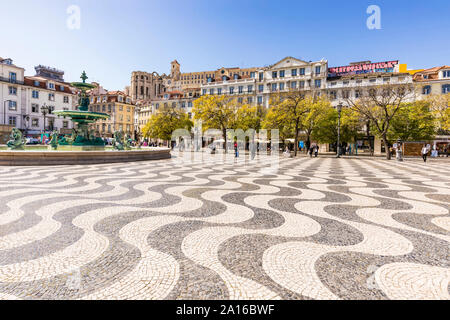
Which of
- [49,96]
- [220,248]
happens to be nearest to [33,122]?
[49,96]

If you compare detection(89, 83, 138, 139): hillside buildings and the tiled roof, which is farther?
detection(89, 83, 138, 139): hillside buildings

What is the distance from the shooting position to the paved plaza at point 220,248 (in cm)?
216

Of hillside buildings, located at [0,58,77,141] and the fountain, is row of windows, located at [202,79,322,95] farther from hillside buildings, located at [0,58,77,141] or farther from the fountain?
the fountain

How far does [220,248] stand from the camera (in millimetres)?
3012

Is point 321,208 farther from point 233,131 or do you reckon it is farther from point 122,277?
point 233,131

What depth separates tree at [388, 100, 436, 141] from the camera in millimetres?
34562

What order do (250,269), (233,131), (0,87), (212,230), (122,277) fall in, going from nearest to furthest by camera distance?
1. (122,277)
2. (250,269)
3. (212,230)
4. (233,131)
5. (0,87)

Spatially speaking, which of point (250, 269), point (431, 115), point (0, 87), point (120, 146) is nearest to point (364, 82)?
point (431, 115)

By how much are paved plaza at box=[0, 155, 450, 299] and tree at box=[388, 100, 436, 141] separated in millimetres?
37498

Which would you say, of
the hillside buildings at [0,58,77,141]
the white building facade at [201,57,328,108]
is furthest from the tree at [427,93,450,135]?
the hillside buildings at [0,58,77,141]

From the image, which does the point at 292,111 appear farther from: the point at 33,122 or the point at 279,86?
the point at 33,122

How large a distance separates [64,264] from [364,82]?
55.3 meters

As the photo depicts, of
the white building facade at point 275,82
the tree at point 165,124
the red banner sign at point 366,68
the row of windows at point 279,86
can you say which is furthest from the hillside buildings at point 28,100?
the red banner sign at point 366,68

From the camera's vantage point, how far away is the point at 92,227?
12.1ft
